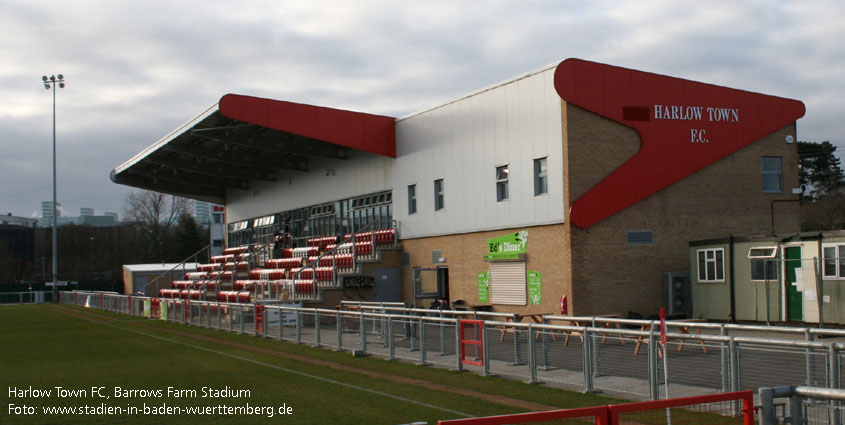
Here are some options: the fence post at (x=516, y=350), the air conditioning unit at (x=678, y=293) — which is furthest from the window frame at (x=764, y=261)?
the fence post at (x=516, y=350)

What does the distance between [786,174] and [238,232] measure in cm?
3941

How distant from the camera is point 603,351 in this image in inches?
515

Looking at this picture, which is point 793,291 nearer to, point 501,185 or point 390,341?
point 501,185

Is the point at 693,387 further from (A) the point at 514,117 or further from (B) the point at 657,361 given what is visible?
(A) the point at 514,117

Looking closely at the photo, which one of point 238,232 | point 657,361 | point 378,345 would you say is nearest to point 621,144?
point 378,345

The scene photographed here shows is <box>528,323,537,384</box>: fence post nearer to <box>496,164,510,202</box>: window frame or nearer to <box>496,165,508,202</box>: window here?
<box>496,164,510,202</box>: window frame

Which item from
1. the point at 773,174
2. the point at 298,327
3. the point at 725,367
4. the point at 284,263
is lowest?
the point at 298,327

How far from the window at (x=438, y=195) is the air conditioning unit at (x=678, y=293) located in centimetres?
985

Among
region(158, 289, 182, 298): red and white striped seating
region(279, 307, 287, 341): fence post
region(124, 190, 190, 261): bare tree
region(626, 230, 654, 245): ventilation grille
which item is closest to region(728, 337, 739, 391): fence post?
region(626, 230, 654, 245): ventilation grille

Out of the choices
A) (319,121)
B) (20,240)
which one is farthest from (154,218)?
(319,121)

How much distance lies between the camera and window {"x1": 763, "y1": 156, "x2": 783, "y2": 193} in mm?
27469

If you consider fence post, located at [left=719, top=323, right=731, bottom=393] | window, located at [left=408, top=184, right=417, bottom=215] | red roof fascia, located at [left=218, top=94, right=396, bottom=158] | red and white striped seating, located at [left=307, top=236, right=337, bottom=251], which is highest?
red roof fascia, located at [left=218, top=94, right=396, bottom=158]

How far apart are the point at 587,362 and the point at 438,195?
64.7 feet

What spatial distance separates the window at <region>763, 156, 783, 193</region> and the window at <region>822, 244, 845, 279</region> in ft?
23.6
